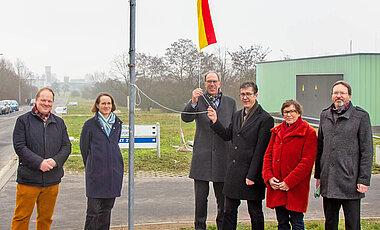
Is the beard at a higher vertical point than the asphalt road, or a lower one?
higher

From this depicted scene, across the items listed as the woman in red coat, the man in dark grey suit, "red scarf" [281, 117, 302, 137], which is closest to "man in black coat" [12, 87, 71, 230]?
the man in dark grey suit

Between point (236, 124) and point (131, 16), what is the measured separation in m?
1.69

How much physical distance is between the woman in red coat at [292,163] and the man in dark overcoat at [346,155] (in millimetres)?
188

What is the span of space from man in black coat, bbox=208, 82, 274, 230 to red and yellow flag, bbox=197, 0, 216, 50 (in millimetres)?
692

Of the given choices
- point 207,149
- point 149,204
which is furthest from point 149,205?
point 207,149

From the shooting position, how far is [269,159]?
4402 millimetres

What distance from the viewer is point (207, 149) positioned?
5074 mm

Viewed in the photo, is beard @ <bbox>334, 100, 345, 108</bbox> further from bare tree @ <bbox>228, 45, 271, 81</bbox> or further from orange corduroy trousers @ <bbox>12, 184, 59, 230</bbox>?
bare tree @ <bbox>228, 45, 271, 81</bbox>

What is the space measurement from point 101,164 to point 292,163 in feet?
6.74

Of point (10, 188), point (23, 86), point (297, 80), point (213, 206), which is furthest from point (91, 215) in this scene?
point (23, 86)

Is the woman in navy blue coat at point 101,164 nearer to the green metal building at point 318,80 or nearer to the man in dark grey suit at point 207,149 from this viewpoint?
the man in dark grey suit at point 207,149

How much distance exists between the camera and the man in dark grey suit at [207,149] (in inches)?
197

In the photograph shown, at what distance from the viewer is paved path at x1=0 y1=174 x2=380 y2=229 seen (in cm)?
595

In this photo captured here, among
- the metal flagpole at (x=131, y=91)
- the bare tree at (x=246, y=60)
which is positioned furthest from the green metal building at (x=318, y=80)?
the metal flagpole at (x=131, y=91)
